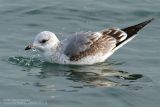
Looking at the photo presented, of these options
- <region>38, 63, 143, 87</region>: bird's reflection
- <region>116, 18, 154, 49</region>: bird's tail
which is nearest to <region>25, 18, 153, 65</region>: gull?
<region>116, 18, 154, 49</region>: bird's tail

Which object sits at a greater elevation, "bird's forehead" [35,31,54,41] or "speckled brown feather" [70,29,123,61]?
"bird's forehead" [35,31,54,41]

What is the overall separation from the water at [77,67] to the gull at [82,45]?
0.18 m

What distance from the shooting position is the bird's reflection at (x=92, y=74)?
13594mm

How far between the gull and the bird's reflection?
6.7 inches

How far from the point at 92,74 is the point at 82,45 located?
913 mm

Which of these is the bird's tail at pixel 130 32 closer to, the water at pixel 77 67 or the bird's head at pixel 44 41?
the water at pixel 77 67

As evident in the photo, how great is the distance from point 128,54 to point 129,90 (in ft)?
8.18

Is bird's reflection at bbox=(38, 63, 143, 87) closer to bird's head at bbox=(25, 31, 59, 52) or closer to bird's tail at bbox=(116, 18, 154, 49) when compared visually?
bird's head at bbox=(25, 31, 59, 52)

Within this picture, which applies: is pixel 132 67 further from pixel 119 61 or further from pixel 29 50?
pixel 29 50

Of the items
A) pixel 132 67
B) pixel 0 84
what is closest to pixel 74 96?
pixel 0 84

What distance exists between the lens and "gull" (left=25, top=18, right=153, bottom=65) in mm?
14773

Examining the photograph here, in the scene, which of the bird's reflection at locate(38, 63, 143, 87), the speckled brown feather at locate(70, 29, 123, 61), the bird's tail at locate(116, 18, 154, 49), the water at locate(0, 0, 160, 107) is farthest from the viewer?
the bird's tail at locate(116, 18, 154, 49)

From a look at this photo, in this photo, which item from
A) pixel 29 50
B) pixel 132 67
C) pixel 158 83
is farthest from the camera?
pixel 29 50

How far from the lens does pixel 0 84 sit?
13.0 m
